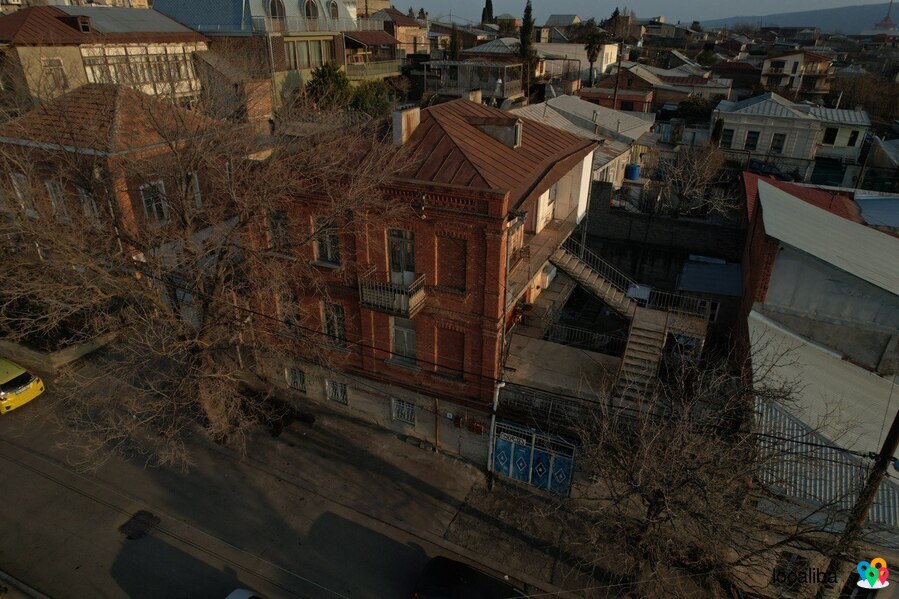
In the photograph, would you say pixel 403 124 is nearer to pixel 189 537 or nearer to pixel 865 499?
pixel 189 537

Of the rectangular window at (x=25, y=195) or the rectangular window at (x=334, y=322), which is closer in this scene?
the rectangular window at (x=25, y=195)

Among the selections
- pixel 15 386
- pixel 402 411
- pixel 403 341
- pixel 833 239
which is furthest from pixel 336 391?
pixel 833 239

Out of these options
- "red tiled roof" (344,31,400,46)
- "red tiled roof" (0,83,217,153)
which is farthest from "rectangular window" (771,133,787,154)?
"red tiled roof" (0,83,217,153)

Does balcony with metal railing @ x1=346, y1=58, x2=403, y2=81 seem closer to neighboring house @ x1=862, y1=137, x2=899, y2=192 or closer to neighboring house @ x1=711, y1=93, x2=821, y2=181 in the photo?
neighboring house @ x1=711, y1=93, x2=821, y2=181

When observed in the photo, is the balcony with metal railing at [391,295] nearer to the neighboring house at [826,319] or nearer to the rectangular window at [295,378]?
the rectangular window at [295,378]

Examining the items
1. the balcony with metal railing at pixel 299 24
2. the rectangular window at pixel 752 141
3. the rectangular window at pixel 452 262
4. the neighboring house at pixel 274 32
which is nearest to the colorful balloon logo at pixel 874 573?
the rectangular window at pixel 452 262

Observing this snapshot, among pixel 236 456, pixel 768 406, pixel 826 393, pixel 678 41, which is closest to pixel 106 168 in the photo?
pixel 236 456
